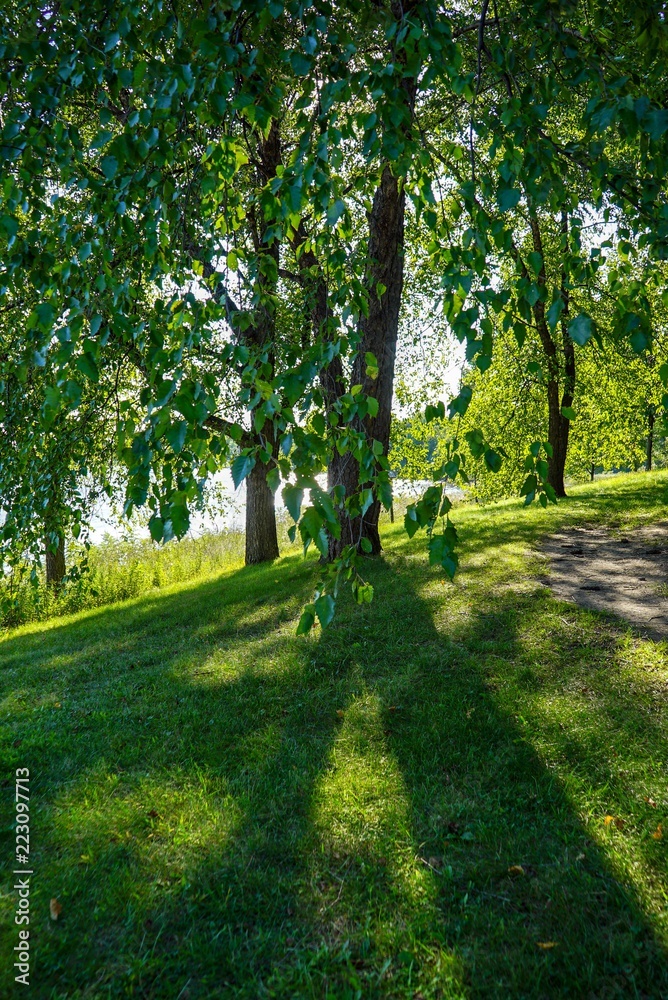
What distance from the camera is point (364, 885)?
320cm

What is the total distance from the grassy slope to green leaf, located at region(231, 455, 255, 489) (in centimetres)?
225

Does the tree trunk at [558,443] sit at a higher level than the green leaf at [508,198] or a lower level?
lower

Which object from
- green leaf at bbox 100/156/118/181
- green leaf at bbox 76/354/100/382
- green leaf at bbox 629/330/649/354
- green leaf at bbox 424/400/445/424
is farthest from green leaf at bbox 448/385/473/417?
green leaf at bbox 100/156/118/181

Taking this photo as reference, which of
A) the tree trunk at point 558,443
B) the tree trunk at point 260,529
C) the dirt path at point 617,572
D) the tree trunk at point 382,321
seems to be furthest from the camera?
the tree trunk at point 558,443

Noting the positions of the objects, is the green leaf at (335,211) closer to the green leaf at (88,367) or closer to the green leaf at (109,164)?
the green leaf at (109,164)

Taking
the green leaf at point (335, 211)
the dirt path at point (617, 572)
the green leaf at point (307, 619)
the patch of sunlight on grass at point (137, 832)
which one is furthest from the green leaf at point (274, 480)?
the dirt path at point (617, 572)

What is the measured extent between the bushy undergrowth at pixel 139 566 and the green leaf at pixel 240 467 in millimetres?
10289

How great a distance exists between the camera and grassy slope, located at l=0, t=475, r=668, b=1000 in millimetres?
2762

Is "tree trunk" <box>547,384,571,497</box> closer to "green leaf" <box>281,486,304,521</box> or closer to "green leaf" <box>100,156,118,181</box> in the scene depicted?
"green leaf" <box>100,156,118,181</box>

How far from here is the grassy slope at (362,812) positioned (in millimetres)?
2762

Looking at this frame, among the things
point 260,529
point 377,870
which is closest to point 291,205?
point 377,870

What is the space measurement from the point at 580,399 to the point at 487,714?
16173 mm

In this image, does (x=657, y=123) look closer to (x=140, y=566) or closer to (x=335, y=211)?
(x=335, y=211)

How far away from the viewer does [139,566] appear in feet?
45.1
